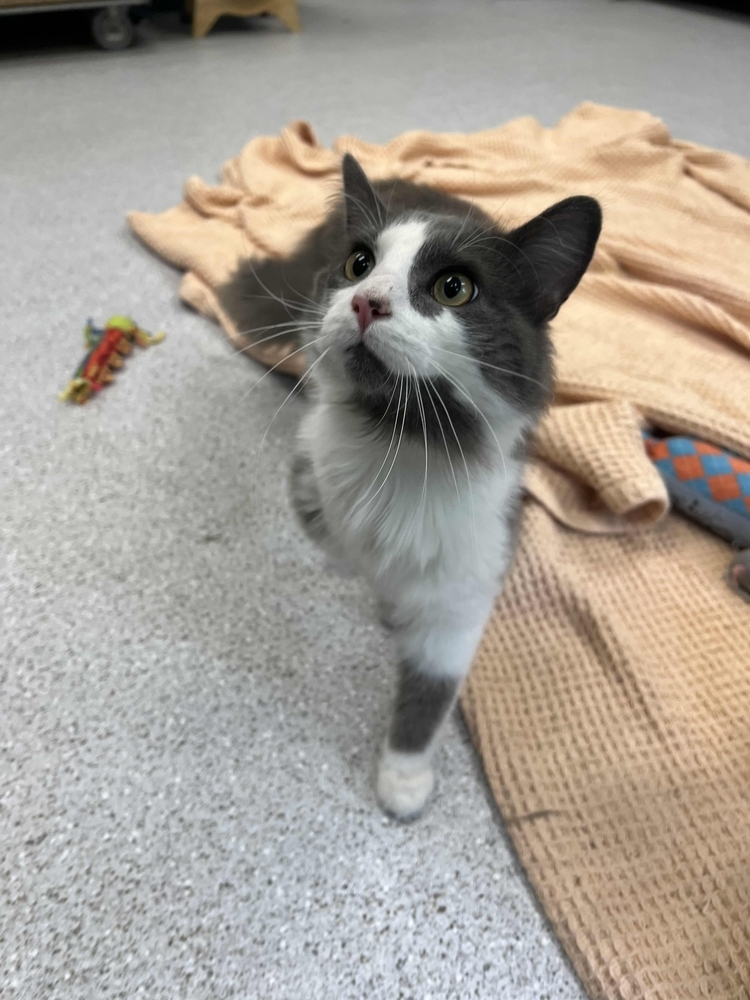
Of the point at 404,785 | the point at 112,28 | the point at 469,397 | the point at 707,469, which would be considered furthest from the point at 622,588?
the point at 112,28

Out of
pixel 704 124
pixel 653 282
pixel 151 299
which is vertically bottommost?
pixel 151 299

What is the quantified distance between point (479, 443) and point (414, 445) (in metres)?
0.06

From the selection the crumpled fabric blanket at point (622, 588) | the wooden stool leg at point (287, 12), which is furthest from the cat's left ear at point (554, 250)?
the wooden stool leg at point (287, 12)

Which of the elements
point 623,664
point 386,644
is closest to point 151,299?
point 386,644

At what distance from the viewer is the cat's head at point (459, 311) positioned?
0.59 m

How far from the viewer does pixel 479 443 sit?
0.66m

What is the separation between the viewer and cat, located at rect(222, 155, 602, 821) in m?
0.61

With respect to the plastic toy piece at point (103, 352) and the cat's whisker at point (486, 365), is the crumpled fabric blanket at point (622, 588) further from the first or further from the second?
the cat's whisker at point (486, 365)

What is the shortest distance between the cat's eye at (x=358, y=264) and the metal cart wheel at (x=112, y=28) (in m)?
2.96

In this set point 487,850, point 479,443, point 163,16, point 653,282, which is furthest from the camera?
point 163,16

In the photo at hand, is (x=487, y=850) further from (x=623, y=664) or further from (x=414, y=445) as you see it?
(x=414, y=445)

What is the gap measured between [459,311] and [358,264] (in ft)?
0.51

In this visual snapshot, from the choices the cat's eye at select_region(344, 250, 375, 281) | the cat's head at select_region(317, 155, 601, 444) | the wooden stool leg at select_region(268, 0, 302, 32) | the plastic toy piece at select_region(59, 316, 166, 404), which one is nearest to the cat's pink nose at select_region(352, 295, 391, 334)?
the cat's head at select_region(317, 155, 601, 444)

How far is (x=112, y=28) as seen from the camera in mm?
2910
